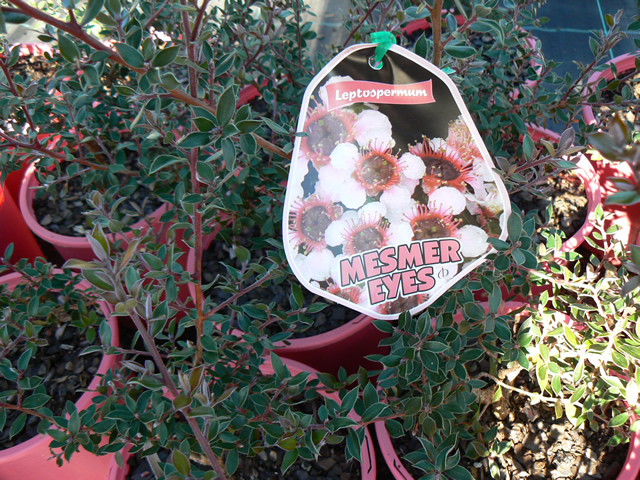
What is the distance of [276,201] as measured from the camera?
3.71ft

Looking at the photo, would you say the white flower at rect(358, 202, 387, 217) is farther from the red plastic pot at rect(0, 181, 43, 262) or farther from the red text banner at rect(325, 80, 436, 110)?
the red plastic pot at rect(0, 181, 43, 262)

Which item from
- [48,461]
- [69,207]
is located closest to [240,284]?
[48,461]

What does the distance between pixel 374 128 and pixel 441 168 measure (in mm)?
124

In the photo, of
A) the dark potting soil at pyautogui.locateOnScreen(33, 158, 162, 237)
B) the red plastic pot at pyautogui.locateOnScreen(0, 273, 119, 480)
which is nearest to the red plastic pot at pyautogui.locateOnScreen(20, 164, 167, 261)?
the dark potting soil at pyautogui.locateOnScreen(33, 158, 162, 237)

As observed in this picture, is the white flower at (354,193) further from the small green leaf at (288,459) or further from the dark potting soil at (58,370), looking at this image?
the dark potting soil at (58,370)

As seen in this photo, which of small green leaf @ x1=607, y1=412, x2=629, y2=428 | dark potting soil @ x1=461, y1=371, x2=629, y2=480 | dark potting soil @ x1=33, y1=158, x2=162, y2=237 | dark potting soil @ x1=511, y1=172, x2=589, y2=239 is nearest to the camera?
small green leaf @ x1=607, y1=412, x2=629, y2=428

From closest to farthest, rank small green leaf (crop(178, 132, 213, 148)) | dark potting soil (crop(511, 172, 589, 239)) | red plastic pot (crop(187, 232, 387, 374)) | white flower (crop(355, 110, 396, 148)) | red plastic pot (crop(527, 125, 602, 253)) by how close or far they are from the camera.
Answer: small green leaf (crop(178, 132, 213, 148)) → white flower (crop(355, 110, 396, 148)) → red plastic pot (crop(187, 232, 387, 374)) → red plastic pot (crop(527, 125, 602, 253)) → dark potting soil (crop(511, 172, 589, 239))

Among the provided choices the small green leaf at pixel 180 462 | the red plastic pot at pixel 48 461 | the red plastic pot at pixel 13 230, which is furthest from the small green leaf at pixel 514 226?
the red plastic pot at pixel 13 230

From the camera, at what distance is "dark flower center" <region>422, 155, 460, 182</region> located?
0.75 meters

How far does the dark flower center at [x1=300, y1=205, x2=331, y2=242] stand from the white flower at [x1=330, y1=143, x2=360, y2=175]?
0.07 m

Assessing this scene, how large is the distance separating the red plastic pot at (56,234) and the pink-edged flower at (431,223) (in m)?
0.91

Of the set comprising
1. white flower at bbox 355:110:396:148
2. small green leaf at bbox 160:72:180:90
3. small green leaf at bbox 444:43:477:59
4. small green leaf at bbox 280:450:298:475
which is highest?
small green leaf at bbox 160:72:180:90

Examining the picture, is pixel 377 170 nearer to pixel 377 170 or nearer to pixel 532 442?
pixel 377 170

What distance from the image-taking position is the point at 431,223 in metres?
0.76
